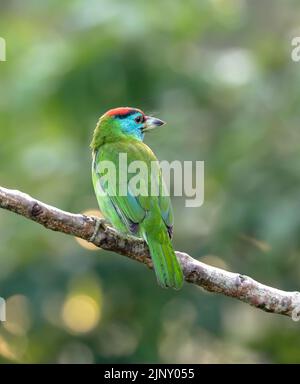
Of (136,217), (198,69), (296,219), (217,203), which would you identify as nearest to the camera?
(136,217)

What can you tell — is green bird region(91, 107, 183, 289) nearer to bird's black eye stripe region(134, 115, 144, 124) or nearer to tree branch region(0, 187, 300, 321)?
bird's black eye stripe region(134, 115, 144, 124)

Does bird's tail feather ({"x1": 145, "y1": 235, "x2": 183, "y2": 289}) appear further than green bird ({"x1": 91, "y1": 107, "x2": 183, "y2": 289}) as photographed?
No

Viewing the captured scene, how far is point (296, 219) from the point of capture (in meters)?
6.10

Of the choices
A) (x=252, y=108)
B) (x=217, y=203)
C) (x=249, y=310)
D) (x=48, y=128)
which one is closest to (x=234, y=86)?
(x=252, y=108)

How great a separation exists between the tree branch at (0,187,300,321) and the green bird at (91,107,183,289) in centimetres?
14

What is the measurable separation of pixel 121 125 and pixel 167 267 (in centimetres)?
135

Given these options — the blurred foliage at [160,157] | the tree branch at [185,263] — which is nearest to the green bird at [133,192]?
the tree branch at [185,263]

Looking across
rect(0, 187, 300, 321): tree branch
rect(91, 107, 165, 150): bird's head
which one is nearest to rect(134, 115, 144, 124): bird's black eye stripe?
rect(91, 107, 165, 150): bird's head

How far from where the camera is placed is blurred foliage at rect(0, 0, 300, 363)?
668 centimetres

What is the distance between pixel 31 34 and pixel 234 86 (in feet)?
6.30

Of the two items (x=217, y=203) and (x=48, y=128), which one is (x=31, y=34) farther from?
(x=217, y=203)

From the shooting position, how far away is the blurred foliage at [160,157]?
668 centimetres

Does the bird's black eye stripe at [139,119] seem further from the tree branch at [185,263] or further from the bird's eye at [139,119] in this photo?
the tree branch at [185,263]

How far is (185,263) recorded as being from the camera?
16.8ft
